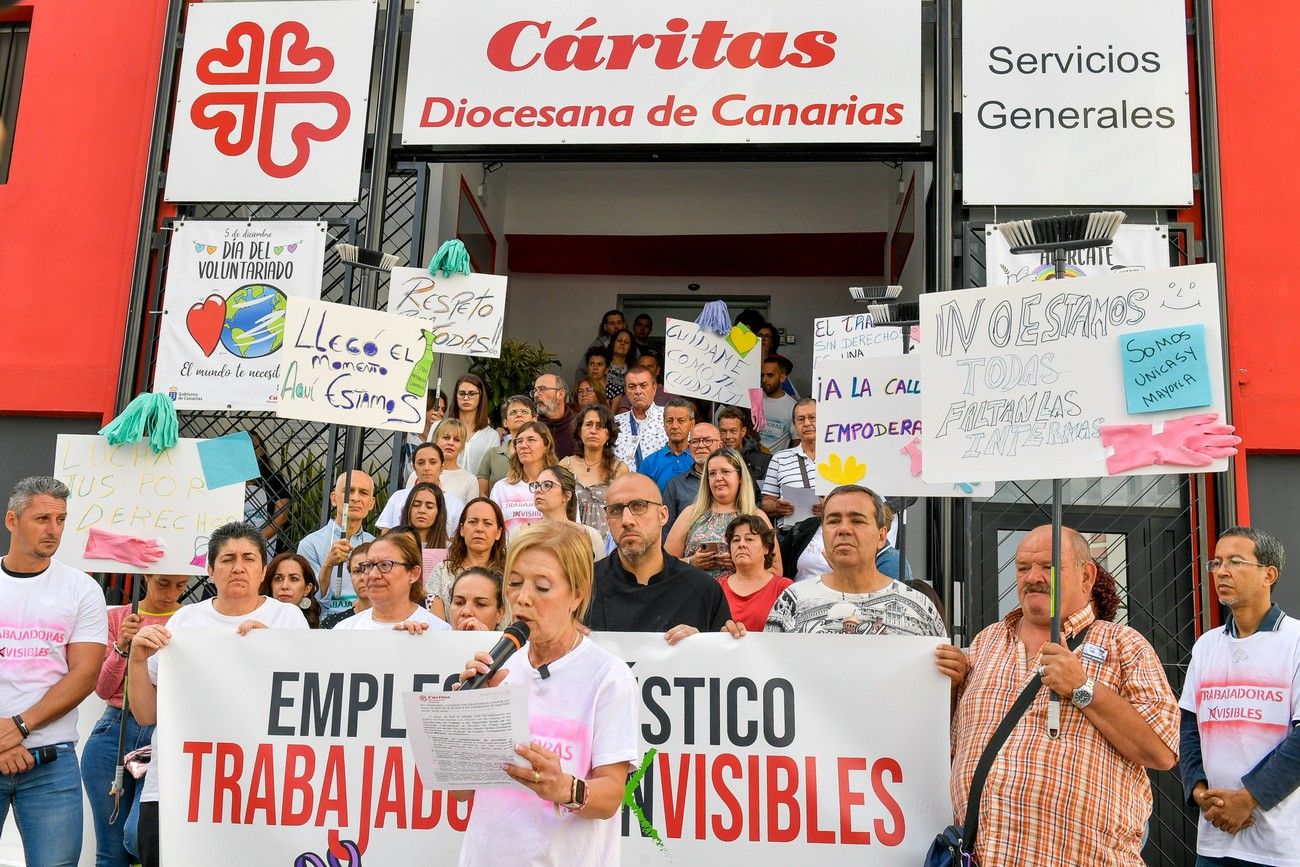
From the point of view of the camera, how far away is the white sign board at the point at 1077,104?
7.88 metres

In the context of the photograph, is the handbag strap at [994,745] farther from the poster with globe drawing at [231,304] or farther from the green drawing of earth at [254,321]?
the green drawing of earth at [254,321]

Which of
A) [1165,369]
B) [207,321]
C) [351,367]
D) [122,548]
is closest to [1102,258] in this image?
[1165,369]

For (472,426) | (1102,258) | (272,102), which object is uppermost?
(272,102)

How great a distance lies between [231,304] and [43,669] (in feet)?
13.4

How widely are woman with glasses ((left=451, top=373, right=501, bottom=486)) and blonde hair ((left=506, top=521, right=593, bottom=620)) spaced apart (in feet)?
18.6

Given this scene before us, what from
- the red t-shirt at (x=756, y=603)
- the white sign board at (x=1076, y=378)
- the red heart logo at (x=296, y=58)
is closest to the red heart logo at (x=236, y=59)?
the red heart logo at (x=296, y=58)


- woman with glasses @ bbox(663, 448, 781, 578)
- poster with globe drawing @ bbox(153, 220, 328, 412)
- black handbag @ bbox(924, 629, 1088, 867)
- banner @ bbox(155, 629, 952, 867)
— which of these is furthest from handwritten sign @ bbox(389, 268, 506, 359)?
black handbag @ bbox(924, 629, 1088, 867)

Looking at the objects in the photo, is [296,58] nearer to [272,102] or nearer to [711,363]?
[272,102]

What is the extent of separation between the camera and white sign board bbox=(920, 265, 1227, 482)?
387 cm

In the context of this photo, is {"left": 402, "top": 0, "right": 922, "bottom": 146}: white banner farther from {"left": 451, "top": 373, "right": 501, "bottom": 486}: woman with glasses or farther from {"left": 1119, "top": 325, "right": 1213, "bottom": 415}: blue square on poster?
{"left": 1119, "top": 325, "right": 1213, "bottom": 415}: blue square on poster

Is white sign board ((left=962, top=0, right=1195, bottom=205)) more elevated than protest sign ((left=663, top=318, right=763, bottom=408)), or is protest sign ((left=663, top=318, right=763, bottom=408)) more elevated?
white sign board ((left=962, top=0, right=1195, bottom=205))

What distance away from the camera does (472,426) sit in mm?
9148

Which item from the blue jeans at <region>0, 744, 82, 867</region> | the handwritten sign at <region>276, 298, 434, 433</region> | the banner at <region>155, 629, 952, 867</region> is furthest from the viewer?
the handwritten sign at <region>276, 298, 434, 433</region>

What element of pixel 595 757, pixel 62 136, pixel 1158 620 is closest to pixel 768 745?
pixel 595 757
